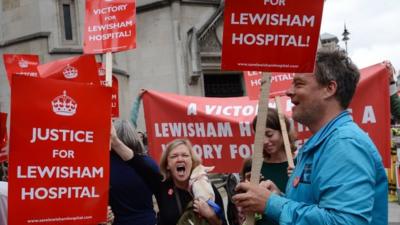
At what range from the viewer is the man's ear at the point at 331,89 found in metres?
2.11

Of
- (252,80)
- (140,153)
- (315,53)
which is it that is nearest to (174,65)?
(252,80)

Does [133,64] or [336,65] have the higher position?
[133,64]

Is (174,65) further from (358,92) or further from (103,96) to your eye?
(103,96)

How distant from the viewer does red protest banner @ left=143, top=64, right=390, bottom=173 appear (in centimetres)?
523

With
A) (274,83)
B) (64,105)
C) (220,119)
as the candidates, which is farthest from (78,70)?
(64,105)

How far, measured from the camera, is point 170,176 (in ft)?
12.6

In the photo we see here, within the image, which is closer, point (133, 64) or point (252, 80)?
point (252, 80)

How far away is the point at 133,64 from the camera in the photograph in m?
15.9

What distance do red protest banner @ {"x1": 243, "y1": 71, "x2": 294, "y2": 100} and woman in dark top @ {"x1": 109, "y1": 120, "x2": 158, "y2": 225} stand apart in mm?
1481

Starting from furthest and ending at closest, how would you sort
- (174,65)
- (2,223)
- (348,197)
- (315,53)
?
(174,65) → (2,223) → (315,53) → (348,197)

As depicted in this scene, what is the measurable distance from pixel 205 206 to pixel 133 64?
12.8m

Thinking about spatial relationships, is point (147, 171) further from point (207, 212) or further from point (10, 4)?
point (10, 4)

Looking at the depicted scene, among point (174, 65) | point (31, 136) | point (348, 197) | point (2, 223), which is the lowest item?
point (2, 223)

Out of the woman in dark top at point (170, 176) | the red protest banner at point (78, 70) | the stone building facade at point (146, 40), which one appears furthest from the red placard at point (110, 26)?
the stone building facade at point (146, 40)
